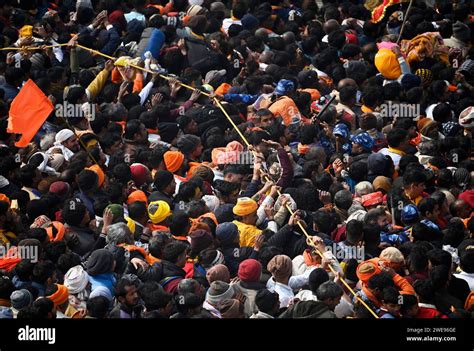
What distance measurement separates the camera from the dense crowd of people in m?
15.3

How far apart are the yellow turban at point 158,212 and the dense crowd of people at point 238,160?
0.03 meters

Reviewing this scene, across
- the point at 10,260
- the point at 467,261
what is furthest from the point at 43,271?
the point at 467,261

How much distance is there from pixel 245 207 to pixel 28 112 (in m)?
3.38

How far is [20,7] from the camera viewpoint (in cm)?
2222

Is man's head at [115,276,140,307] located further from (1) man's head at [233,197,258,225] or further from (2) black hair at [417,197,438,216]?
(2) black hair at [417,197,438,216]

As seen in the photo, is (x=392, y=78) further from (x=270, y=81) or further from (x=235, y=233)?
(x=235, y=233)

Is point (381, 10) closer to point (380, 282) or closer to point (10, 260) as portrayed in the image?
point (380, 282)

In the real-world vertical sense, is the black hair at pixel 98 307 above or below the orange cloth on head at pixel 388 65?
below

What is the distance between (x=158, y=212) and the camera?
16.8m

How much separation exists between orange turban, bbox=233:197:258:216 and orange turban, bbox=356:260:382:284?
1662 millimetres

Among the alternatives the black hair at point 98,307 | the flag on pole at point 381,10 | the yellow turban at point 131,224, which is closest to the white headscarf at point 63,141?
the yellow turban at point 131,224

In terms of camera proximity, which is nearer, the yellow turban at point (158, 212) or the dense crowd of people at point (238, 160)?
the dense crowd of people at point (238, 160)

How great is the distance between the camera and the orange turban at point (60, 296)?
15038mm

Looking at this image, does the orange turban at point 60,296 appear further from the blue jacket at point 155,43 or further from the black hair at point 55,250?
the blue jacket at point 155,43
